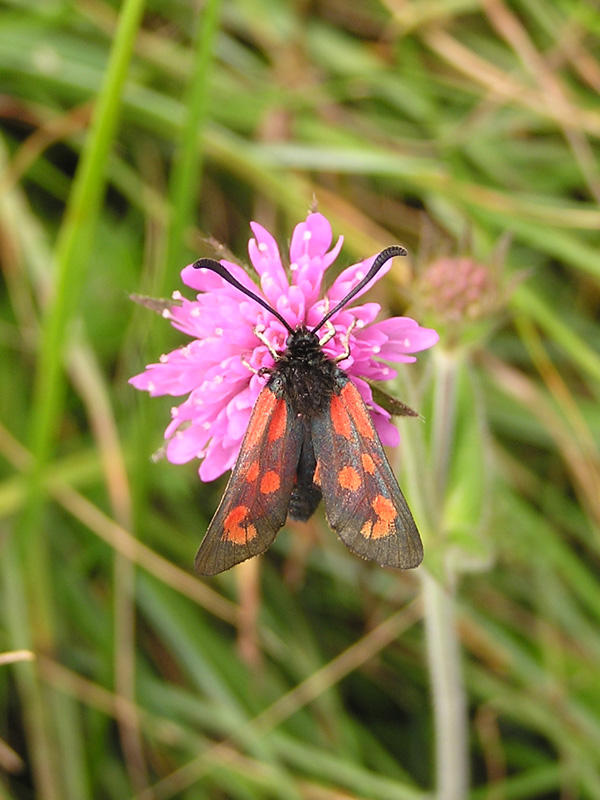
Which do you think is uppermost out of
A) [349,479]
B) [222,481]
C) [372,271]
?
[222,481]

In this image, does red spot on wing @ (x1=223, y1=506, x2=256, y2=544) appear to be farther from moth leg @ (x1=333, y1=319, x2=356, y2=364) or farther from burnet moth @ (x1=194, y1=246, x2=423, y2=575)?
moth leg @ (x1=333, y1=319, x2=356, y2=364)

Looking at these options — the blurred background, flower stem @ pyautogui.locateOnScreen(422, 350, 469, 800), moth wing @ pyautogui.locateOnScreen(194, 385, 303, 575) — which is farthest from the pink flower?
the blurred background

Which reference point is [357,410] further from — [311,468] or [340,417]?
[311,468]

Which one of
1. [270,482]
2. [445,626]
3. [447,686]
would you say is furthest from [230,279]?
[447,686]

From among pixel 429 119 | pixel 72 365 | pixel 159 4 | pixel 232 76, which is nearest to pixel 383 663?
pixel 72 365

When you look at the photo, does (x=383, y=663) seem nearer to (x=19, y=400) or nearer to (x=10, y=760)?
(x=10, y=760)
